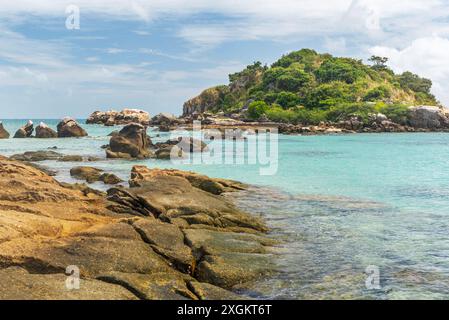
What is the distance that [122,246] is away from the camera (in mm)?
11102

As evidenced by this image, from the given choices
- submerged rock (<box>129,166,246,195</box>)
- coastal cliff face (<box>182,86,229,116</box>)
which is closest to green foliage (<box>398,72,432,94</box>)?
coastal cliff face (<box>182,86,229,116</box>)

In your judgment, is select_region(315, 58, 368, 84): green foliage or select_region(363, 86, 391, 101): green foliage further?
select_region(315, 58, 368, 84): green foliage

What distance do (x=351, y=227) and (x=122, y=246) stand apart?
924cm

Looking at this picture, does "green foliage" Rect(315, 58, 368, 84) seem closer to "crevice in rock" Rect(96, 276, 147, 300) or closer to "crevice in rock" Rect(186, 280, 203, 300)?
"crevice in rock" Rect(186, 280, 203, 300)

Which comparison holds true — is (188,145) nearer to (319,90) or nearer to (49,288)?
(49,288)

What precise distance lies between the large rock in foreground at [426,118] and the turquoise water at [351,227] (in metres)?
76.1

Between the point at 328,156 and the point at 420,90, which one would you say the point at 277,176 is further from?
the point at 420,90

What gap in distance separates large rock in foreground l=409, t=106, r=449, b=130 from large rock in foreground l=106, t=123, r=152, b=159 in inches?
3102

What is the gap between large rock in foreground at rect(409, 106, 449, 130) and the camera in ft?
356

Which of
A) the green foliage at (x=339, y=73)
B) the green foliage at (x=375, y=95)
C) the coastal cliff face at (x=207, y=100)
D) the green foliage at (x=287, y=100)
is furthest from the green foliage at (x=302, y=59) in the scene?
the green foliage at (x=375, y=95)

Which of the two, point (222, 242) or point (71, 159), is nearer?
point (222, 242)

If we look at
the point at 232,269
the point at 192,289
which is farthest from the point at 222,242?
the point at 192,289

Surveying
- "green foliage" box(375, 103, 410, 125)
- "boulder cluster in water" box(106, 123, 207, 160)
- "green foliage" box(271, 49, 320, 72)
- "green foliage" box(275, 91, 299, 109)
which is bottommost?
"boulder cluster in water" box(106, 123, 207, 160)
